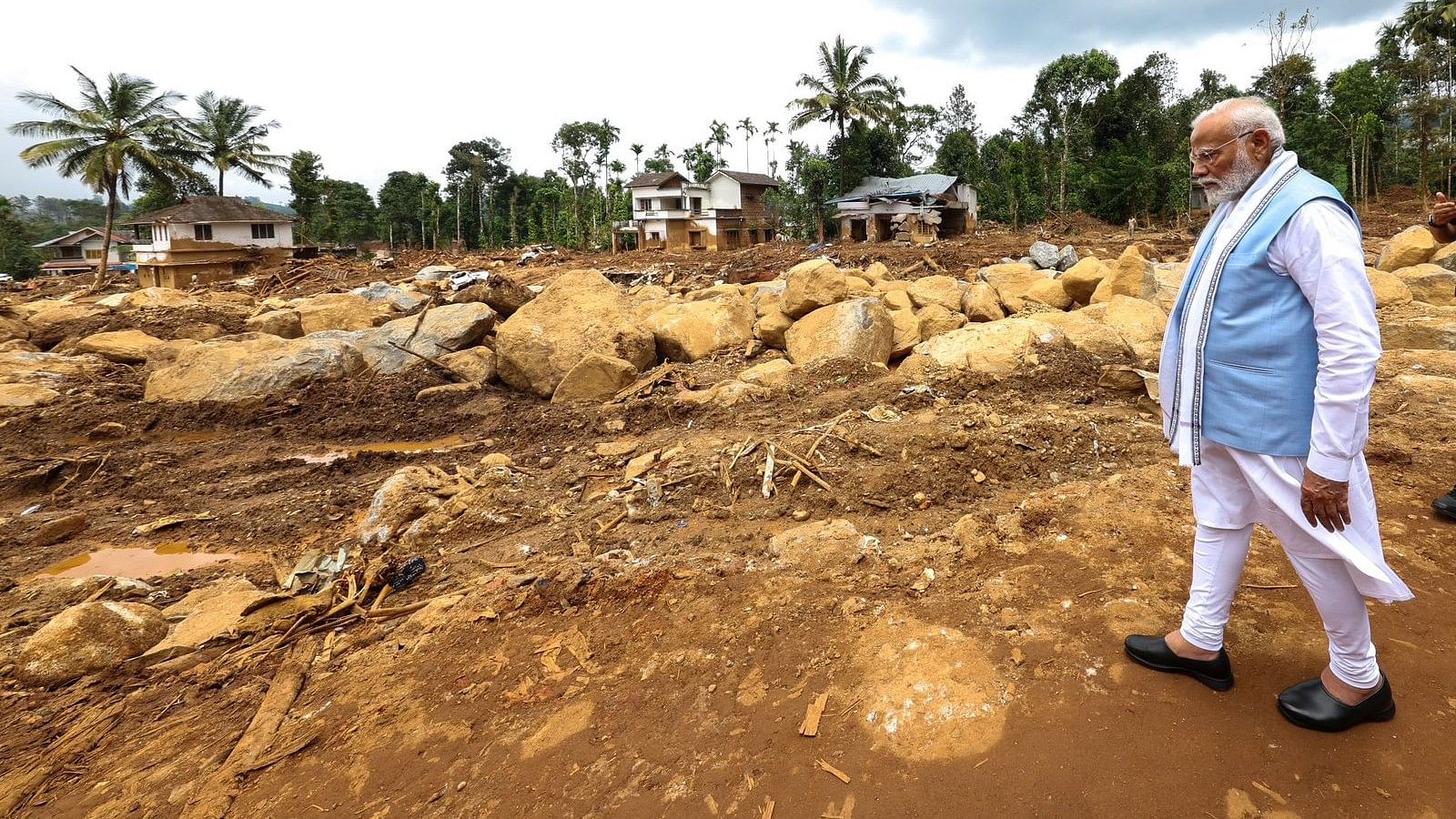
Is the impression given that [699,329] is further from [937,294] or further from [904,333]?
[937,294]

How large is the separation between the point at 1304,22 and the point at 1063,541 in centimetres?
2709

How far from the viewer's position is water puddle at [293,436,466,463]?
676 centimetres

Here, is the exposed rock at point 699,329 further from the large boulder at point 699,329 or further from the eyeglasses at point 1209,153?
the eyeglasses at point 1209,153

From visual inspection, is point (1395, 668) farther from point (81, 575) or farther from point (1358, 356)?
point (81, 575)

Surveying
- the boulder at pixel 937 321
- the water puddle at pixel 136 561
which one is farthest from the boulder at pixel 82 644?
the boulder at pixel 937 321

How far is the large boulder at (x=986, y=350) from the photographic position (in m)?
6.13

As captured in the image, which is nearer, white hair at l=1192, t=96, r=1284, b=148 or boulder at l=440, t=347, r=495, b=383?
white hair at l=1192, t=96, r=1284, b=148

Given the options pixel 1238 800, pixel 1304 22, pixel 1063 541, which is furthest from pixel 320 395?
pixel 1304 22

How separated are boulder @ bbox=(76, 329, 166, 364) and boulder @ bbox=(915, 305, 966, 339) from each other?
34.6 ft

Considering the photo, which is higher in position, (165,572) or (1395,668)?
(1395,668)

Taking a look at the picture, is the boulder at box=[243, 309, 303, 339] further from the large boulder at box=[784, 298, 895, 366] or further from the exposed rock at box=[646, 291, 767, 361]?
the large boulder at box=[784, 298, 895, 366]

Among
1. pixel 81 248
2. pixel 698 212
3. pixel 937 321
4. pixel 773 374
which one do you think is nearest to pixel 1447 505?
pixel 773 374

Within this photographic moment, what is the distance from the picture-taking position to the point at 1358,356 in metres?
1.68

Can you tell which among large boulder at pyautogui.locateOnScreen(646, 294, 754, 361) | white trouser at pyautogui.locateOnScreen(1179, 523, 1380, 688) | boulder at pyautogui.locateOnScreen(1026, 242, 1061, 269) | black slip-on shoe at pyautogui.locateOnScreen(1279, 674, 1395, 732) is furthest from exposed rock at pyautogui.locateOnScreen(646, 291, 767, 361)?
boulder at pyautogui.locateOnScreen(1026, 242, 1061, 269)
